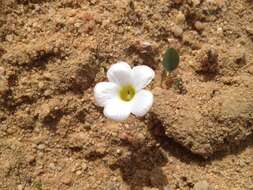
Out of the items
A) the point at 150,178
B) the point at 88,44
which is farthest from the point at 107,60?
the point at 150,178

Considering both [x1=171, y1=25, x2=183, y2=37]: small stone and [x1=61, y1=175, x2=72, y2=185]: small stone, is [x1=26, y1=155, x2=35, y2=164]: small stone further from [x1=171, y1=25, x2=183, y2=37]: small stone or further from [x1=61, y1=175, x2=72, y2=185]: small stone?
[x1=171, y1=25, x2=183, y2=37]: small stone

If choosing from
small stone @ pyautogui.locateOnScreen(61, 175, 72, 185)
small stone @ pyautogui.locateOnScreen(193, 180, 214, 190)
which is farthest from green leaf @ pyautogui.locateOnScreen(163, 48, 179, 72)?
small stone @ pyautogui.locateOnScreen(61, 175, 72, 185)

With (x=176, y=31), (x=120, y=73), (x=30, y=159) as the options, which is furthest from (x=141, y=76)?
(x=30, y=159)

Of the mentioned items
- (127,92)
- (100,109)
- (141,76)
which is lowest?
(100,109)

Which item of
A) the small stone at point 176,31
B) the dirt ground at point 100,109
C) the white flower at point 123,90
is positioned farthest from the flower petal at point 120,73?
the small stone at point 176,31

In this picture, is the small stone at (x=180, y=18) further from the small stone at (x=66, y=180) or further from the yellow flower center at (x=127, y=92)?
the small stone at (x=66, y=180)

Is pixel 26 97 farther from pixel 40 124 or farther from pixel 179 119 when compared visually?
pixel 179 119

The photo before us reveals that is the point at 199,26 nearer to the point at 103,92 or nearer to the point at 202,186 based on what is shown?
the point at 103,92

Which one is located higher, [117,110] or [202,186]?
[117,110]
